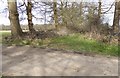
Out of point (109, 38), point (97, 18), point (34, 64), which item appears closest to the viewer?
point (34, 64)

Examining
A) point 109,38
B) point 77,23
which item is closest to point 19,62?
point 109,38

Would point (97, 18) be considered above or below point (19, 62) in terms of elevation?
above

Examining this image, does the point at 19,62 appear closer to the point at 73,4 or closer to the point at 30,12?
the point at 30,12

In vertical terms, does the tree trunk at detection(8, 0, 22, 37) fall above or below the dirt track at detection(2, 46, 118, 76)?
above

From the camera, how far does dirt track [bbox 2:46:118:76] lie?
23.8 feet

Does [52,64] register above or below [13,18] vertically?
below

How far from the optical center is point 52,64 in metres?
8.28

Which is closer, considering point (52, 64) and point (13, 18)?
point (52, 64)

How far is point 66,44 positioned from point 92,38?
258cm

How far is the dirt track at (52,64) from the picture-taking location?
23.8 feet

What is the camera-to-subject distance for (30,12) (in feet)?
65.6

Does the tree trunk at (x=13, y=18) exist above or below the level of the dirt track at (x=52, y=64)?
above

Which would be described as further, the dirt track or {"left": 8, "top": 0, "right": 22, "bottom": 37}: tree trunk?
{"left": 8, "top": 0, "right": 22, "bottom": 37}: tree trunk

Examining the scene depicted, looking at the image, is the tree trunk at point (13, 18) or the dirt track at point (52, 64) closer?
the dirt track at point (52, 64)
